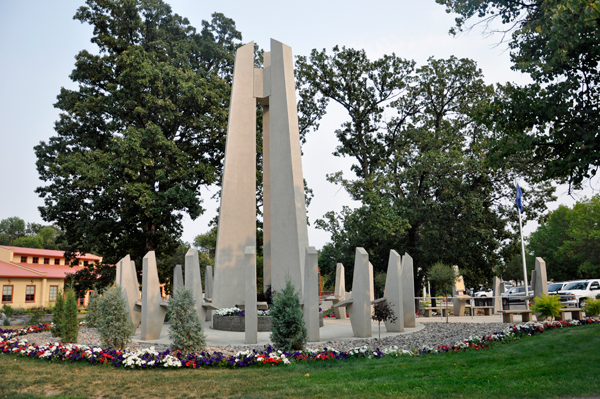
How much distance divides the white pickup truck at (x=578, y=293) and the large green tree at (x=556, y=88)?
37.3 feet

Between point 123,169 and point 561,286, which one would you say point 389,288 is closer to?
point 123,169

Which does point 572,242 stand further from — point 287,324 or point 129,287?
point 129,287

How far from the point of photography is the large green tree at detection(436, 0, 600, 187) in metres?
8.59

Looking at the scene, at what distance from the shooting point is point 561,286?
23344 millimetres

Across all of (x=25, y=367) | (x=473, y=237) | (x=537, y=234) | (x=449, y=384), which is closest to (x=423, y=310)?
(x=473, y=237)

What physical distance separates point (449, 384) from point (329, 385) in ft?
5.06

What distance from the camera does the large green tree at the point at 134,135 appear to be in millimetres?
20328

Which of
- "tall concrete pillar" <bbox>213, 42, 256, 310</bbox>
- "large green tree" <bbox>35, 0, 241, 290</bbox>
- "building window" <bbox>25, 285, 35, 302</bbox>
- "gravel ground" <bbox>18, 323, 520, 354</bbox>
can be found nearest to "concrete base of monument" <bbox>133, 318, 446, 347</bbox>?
"gravel ground" <bbox>18, 323, 520, 354</bbox>

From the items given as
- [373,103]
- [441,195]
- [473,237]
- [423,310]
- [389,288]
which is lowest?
[423,310]

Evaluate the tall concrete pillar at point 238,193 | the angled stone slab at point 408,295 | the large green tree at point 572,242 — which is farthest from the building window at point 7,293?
the large green tree at point 572,242

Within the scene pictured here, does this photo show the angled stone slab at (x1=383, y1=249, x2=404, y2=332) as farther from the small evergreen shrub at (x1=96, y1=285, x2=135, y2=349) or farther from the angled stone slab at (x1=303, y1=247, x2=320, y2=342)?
the small evergreen shrub at (x1=96, y1=285, x2=135, y2=349)

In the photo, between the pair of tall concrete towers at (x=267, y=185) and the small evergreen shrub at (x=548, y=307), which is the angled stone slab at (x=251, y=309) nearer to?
the pair of tall concrete towers at (x=267, y=185)

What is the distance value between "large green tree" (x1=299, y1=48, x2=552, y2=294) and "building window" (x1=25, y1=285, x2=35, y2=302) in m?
23.0

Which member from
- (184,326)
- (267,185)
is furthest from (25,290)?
(184,326)
